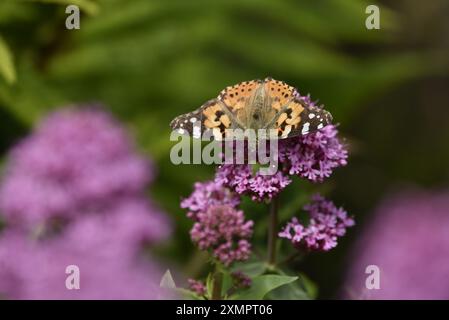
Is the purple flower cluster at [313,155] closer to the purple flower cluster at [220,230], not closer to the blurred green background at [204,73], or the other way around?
the purple flower cluster at [220,230]

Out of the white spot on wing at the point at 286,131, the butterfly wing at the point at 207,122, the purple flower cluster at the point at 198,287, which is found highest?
the butterfly wing at the point at 207,122

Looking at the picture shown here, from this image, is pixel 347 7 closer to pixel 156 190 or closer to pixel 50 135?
pixel 156 190

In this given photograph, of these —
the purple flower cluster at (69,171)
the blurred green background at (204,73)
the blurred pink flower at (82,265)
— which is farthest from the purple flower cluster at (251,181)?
the blurred green background at (204,73)

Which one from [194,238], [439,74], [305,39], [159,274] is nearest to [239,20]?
[305,39]

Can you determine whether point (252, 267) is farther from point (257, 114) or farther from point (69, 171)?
point (69, 171)

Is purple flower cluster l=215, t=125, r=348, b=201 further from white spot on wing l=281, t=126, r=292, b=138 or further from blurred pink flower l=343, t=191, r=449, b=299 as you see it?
blurred pink flower l=343, t=191, r=449, b=299

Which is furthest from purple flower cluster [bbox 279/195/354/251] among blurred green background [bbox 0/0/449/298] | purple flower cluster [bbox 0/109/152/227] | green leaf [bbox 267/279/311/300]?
blurred green background [bbox 0/0/449/298]

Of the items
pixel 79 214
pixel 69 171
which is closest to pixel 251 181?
pixel 79 214
